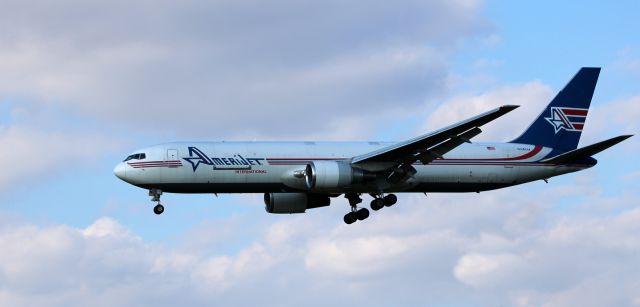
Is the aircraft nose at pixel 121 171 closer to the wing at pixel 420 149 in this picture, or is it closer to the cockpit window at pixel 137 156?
the cockpit window at pixel 137 156

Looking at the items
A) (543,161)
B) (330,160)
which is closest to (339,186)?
(330,160)

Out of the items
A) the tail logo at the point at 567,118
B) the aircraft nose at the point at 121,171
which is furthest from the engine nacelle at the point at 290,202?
the tail logo at the point at 567,118

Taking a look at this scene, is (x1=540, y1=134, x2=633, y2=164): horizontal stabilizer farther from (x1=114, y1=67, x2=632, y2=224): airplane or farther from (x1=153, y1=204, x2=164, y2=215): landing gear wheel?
(x1=153, y1=204, x2=164, y2=215): landing gear wheel

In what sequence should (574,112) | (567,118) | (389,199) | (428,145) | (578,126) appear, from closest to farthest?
(428,145) < (389,199) < (567,118) < (578,126) < (574,112)

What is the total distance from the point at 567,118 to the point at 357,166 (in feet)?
52.1

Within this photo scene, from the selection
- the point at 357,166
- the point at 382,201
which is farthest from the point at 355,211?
the point at 357,166

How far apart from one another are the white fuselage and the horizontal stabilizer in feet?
13.4

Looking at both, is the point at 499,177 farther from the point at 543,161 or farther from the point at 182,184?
the point at 182,184

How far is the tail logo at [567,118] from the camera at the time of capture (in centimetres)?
7656

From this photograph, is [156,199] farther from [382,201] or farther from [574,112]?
[574,112]

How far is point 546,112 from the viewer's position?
7694 cm

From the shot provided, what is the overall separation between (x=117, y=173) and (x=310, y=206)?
11.7 metres

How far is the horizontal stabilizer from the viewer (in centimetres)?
6788

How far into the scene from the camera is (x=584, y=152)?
2854 inches
